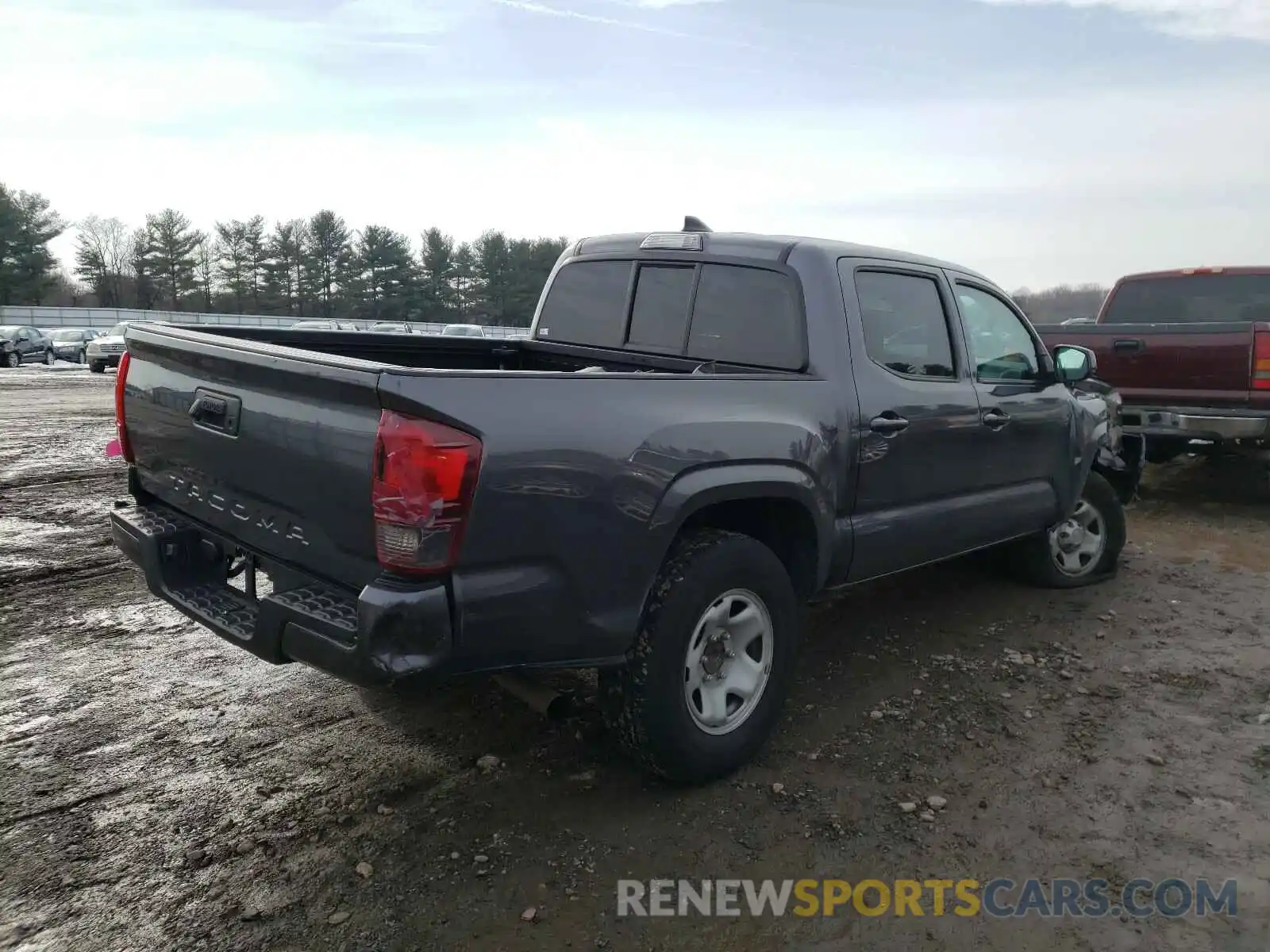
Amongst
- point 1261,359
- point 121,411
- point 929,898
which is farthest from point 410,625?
point 1261,359

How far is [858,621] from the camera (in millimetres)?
5238

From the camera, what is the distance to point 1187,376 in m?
7.85

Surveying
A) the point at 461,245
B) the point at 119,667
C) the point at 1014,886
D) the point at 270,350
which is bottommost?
the point at 1014,886

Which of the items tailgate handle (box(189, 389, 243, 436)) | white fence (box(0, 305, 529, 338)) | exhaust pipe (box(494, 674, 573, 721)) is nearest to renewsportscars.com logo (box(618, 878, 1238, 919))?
exhaust pipe (box(494, 674, 573, 721))

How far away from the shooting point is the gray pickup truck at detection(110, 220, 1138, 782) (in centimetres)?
256

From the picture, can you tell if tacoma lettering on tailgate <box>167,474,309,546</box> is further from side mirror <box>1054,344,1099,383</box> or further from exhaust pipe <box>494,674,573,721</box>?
side mirror <box>1054,344,1099,383</box>

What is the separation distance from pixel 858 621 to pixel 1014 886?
8.04 ft

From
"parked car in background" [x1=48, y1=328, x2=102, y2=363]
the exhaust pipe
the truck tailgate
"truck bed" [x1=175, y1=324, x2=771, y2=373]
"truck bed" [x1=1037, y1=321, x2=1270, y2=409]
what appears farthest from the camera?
"parked car in background" [x1=48, y1=328, x2=102, y2=363]

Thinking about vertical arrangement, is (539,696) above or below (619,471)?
below

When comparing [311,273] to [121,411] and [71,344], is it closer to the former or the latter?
[71,344]

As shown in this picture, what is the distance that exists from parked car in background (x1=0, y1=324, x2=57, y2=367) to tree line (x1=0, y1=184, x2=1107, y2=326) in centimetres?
3208

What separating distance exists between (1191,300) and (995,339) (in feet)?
20.3

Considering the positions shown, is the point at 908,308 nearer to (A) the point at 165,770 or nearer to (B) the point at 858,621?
(B) the point at 858,621

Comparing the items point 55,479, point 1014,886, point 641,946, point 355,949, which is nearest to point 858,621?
point 1014,886
